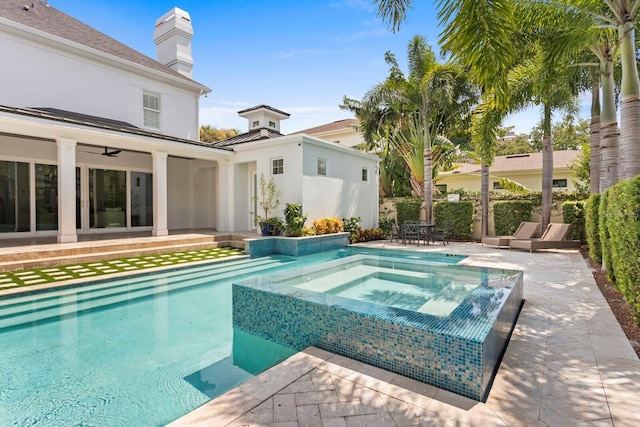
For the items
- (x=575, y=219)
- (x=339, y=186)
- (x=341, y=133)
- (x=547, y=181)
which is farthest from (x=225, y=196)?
(x=341, y=133)

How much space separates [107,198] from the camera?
47.9ft

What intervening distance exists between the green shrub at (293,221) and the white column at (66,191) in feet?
23.6

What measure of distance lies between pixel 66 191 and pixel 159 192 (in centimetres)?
297

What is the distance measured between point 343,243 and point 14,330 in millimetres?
11643

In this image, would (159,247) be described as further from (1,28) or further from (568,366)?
(568,366)

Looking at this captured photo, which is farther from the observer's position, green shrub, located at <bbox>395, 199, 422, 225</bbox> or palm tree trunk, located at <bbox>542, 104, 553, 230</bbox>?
green shrub, located at <bbox>395, 199, 422, 225</bbox>

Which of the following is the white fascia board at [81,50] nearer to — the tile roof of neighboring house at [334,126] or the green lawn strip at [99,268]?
the green lawn strip at [99,268]

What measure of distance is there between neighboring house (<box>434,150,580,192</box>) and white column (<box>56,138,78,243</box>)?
22476 millimetres

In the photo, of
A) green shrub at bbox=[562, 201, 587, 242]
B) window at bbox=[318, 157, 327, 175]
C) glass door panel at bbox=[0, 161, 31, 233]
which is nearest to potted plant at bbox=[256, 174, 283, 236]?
window at bbox=[318, 157, 327, 175]

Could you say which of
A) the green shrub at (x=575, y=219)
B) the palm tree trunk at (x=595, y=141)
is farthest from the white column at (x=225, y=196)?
the green shrub at (x=575, y=219)

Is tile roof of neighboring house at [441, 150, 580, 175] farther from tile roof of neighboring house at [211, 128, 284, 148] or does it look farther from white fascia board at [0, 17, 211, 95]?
white fascia board at [0, 17, 211, 95]

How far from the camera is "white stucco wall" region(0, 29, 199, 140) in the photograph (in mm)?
11977

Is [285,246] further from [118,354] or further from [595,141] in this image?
[595,141]

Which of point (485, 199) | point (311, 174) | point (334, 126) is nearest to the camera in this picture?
point (311, 174)
